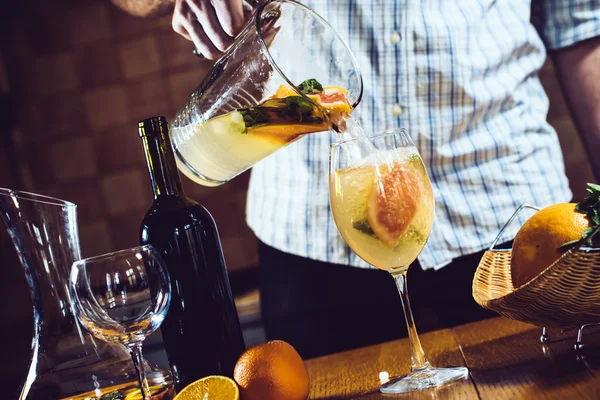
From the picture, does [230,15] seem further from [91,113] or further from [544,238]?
[91,113]

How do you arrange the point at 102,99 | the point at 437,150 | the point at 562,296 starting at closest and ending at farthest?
the point at 562,296
the point at 437,150
the point at 102,99

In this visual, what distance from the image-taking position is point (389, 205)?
0.79 metres

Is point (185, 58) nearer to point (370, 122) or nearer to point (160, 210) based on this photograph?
point (370, 122)

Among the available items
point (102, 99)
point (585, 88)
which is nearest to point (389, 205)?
point (585, 88)

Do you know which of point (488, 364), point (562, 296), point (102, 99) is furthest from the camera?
point (102, 99)

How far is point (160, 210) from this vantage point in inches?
33.8

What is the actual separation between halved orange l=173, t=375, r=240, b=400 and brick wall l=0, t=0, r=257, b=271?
2185 mm

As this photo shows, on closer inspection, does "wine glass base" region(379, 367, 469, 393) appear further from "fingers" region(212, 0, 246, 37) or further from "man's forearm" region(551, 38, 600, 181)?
"man's forearm" region(551, 38, 600, 181)

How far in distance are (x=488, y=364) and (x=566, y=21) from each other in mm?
842

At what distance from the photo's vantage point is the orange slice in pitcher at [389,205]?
2.60 feet

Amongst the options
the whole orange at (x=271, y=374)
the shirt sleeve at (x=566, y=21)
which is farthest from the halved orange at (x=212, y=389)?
the shirt sleeve at (x=566, y=21)

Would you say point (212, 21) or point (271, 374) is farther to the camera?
point (212, 21)

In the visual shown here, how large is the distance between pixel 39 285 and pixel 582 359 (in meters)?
0.60

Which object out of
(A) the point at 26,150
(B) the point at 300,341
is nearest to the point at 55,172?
(A) the point at 26,150
